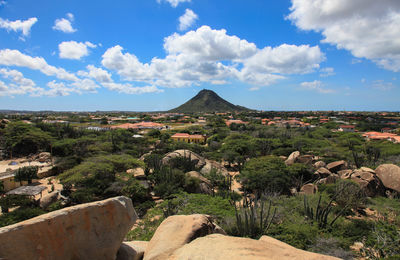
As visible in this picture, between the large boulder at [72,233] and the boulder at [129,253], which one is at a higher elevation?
the large boulder at [72,233]

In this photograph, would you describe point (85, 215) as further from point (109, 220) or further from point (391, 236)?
point (391, 236)

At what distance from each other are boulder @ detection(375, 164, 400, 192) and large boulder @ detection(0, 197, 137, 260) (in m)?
18.8

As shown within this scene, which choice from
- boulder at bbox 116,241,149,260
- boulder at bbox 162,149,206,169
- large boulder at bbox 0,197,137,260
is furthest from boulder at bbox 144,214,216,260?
boulder at bbox 162,149,206,169

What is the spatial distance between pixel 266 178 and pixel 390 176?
9.10 m

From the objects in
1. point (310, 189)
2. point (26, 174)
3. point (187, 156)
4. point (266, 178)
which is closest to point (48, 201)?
point (26, 174)

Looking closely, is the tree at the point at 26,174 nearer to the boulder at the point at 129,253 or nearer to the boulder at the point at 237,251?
the boulder at the point at 129,253

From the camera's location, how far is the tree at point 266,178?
53.9 feet

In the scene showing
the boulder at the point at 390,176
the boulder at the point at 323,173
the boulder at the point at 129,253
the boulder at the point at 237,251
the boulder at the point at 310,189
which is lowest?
the boulder at the point at 310,189

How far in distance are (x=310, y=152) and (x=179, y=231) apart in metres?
29.5

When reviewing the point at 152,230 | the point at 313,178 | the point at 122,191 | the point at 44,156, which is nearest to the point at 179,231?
the point at 152,230

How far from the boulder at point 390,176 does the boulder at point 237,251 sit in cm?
1623

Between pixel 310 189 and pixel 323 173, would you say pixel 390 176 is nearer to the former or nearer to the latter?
pixel 323 173

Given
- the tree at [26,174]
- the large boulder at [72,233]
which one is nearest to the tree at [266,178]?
the large boulder at [72,233]

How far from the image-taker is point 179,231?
238 inches
